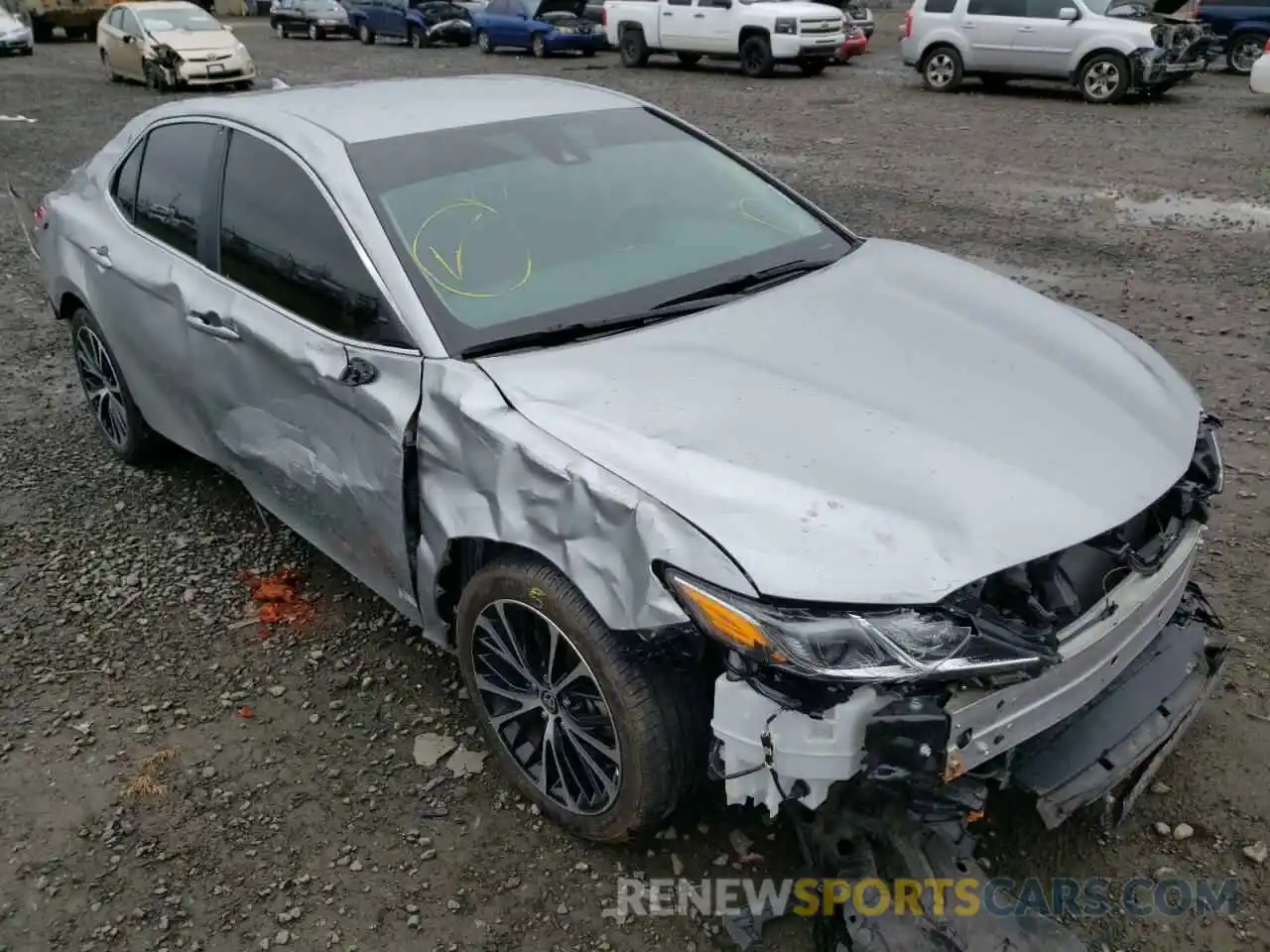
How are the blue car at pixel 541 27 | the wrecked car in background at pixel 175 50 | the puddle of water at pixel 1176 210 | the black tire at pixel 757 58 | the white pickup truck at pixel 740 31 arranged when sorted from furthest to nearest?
the blue car at pixel 541 27 → the wrecked car in background at pixel 175 50 → the black tire at pixel 757 58 → the white pickup truck at pixel 740 31 → the puddle of water at pixel 1176 210

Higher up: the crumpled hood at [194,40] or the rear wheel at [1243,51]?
the crumpled hood at [194,40]

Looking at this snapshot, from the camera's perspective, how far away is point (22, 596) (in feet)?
13.0

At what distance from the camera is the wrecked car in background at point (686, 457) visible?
84.1 inches

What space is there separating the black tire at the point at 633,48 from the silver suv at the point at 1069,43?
6.02 m

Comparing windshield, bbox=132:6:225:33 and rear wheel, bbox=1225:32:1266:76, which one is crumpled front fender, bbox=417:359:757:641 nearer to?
rear wheel, bbox=1225:32:1266:76

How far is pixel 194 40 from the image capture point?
1892 centimetres

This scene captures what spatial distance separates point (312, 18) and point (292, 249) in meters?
29.9

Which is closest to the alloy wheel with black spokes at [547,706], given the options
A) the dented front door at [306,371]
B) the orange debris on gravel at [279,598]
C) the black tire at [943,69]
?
the dented front door at [306,371]

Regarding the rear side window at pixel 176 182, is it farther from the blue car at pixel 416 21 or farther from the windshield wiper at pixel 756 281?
the blue car at pixel 416 21

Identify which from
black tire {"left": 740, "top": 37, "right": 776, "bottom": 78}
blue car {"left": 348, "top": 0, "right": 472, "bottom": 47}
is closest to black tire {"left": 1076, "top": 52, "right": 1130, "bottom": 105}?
black tire {"left": 740, "top": 37, "right": 776, "bottom": 78}

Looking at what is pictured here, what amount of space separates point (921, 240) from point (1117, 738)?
19.6 feet

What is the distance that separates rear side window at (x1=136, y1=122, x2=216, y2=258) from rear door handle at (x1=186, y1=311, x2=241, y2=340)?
0.89 feet

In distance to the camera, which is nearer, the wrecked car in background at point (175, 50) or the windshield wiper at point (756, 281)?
the windshield wiper at point (756, 281)

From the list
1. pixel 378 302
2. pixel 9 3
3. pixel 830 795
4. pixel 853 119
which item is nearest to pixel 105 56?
pixel 853 119
